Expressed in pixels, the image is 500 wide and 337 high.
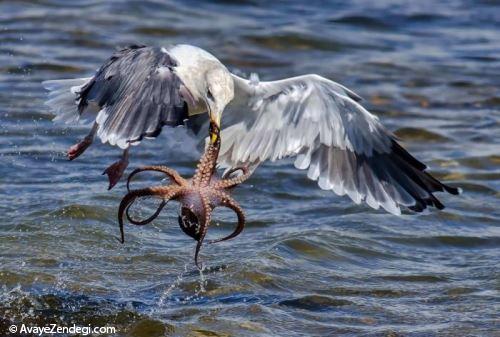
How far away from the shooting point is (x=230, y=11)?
13.6m

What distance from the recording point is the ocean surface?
19.2 feet

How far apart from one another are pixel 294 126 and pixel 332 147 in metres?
0.28

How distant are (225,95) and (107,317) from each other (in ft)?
4.13

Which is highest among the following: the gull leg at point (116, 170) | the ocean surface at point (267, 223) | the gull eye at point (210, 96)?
the gull eye at point (210, 96)

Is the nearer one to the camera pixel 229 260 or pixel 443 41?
pixel 229 260

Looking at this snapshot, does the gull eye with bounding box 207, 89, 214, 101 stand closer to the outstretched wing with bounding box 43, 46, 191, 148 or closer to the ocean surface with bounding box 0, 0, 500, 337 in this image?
the outstretched wing with bounding box 43, 46, 191, 148

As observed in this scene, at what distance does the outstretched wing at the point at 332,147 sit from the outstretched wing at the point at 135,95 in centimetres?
79

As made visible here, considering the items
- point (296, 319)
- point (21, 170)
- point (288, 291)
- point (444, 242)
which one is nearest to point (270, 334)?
point (296, 319)

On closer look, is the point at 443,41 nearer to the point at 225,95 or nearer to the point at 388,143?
the point at 388,143

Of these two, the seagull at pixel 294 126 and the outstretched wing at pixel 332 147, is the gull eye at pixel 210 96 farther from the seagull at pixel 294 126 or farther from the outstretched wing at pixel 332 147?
the outstretched wing at pixel 332 147

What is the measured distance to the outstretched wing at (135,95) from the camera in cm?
518

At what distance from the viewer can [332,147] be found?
6.57 meters

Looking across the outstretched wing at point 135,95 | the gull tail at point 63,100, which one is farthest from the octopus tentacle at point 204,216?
the gull tail at point 63,100

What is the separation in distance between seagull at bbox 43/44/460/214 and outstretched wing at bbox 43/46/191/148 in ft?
0.07
